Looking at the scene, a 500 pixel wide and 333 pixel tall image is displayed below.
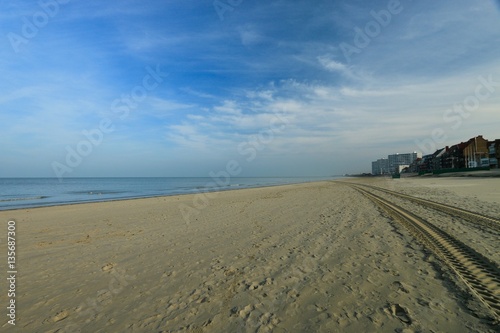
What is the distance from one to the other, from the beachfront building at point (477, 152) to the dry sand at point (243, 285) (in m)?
104

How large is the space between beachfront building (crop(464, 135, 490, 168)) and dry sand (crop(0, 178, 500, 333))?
104m

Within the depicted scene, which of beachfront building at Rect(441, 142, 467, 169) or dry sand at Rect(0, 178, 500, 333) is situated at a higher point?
beachfront building at Rect(441, 142, 467, 169)

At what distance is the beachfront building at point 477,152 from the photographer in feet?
279

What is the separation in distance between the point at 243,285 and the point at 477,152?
113677 mm

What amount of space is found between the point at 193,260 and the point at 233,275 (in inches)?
67.7

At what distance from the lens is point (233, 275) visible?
5855 millimetres

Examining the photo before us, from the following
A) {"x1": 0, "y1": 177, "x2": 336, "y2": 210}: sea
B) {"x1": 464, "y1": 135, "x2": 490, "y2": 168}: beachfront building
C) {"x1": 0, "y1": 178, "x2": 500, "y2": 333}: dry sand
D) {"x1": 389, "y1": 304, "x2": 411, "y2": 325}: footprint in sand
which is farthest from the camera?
{"x1": 464, "y1": 135, "x2": 490, "y2": 168}: beachfront building

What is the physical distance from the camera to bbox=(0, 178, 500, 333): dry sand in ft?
13.0

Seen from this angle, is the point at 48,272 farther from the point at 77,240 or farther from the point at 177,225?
the point at 177,225

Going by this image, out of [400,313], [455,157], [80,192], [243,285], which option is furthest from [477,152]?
[80,192]

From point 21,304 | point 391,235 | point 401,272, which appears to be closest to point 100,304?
point 21,304

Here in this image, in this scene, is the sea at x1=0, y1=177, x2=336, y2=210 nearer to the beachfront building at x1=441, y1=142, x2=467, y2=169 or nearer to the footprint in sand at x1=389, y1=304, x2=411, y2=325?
the footprint in sand at x1=389, y1=304, x2=411, y2=325

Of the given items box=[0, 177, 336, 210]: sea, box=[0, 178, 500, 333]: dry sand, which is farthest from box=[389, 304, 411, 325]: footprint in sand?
box=[0, 177, 336, 210]: sea

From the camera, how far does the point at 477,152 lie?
87.3 metres
